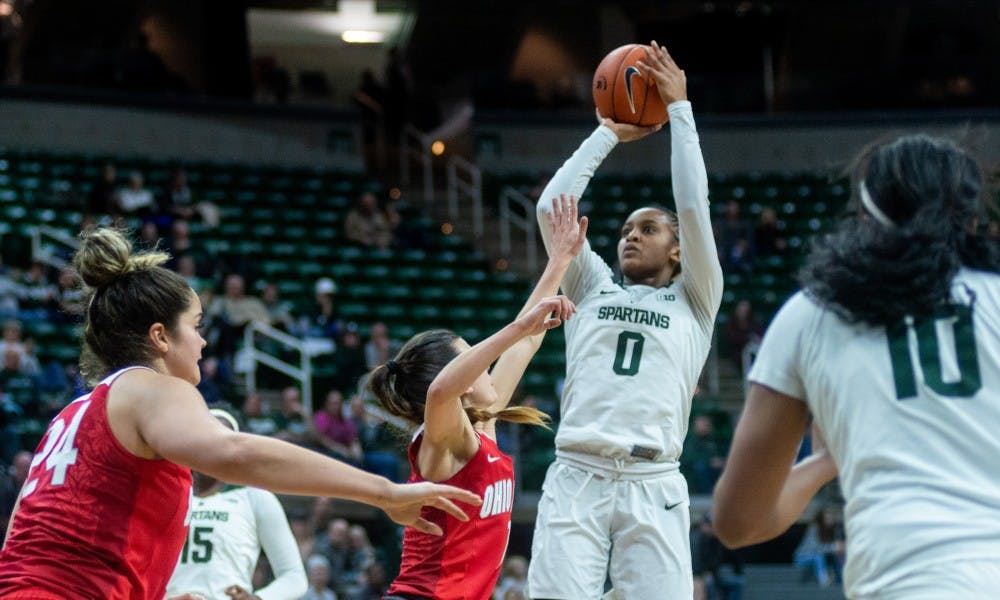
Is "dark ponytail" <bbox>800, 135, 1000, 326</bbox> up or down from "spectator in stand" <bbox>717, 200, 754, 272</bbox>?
down

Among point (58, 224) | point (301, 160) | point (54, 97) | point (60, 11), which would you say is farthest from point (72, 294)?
point (60, 11)

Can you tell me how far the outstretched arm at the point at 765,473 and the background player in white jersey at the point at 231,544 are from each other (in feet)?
10.8

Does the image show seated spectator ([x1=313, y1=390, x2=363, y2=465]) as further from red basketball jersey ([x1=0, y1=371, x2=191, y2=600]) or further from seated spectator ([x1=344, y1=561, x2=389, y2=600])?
red basketball jersey ([x1=0, y1=371, x2=191, y2=600])

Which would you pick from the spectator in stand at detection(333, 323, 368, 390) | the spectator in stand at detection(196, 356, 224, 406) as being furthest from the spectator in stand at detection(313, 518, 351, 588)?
the spectator in stand at detection(333, 323, 368, 390)

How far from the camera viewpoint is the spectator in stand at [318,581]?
33.4 feet

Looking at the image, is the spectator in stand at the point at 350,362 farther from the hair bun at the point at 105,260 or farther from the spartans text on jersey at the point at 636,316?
the hair bun at the point at 105,260

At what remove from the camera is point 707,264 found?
5137mm

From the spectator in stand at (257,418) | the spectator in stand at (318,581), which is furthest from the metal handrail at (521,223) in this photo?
the spectator in stand at (318,581)

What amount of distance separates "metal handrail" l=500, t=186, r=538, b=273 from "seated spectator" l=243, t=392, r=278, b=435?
22.4ft

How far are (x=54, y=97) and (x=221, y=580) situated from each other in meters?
14.3

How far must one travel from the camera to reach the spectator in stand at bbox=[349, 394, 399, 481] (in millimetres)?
11789

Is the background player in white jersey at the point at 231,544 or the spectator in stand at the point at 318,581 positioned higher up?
the background player in white jersey at the point at 231,544

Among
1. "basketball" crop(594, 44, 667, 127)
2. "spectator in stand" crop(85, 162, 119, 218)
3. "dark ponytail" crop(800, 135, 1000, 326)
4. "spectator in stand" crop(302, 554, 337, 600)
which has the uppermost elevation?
"spectator in stand" crop(85, 162, 119, 218)

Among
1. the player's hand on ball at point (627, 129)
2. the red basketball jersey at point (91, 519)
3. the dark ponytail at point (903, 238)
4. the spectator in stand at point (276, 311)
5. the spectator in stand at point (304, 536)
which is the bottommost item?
the spectator in stand at point (304, 536)
